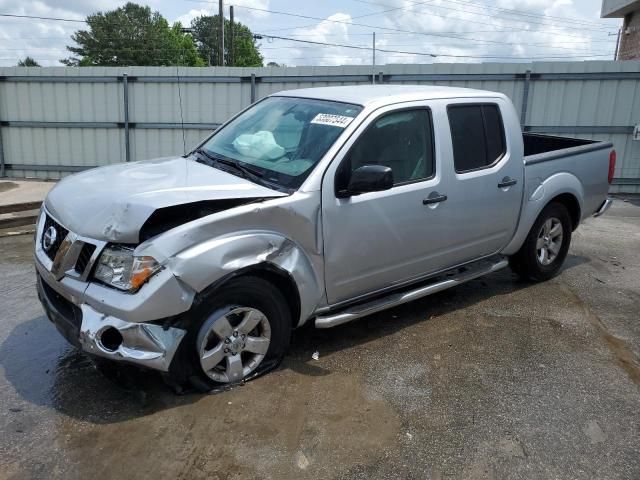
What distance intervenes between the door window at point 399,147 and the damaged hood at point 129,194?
67 centimetres

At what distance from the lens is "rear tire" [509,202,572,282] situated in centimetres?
543

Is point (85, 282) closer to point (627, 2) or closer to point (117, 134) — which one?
point (117, 134)

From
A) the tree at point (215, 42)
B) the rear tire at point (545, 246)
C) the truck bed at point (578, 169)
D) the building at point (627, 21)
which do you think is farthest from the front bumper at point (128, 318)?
the tree at point (215, 42)

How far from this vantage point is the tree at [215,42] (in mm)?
81188

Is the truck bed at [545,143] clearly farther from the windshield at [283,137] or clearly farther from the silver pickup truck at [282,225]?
the windshield at [283,137]

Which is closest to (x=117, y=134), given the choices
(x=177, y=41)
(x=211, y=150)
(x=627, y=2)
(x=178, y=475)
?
(x=211, y=150)

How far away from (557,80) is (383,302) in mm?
8074

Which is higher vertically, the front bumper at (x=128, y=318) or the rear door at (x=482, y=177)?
the rear door at (x=482, y=177)

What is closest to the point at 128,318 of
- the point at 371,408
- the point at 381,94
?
the point at 371,408

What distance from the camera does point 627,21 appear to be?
62.4 feet

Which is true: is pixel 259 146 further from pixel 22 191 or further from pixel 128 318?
pixel 22 191

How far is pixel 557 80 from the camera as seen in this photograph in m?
10.4

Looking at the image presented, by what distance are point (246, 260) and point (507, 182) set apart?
2.59 m

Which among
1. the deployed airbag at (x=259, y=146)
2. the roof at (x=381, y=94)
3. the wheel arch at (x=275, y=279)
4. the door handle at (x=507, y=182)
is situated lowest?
the wheel arch at (x=275, y=279)
